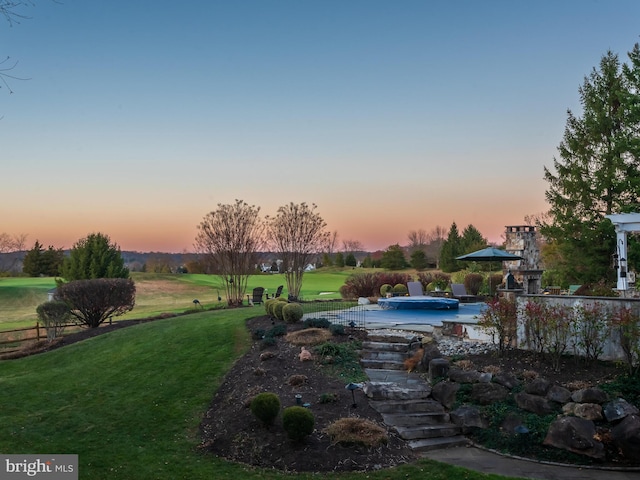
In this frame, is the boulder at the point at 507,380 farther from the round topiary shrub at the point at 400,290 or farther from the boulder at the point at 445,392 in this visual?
the round topiary shrub at the point at 400,290

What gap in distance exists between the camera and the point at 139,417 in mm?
8820

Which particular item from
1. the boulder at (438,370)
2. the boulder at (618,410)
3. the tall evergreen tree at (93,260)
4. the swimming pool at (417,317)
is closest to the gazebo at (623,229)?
the swimming pool at (417,317)

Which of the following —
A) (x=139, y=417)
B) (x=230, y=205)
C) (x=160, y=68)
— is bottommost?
(x=139, y=417)

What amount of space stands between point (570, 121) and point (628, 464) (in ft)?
68.4

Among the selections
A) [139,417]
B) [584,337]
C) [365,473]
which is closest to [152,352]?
[139,417]

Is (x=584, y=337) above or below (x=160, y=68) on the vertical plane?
below

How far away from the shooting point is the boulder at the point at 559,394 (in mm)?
7418

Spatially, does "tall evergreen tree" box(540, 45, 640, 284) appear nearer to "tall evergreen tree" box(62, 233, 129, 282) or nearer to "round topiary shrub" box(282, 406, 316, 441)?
A: "round topiary shrub" box(282, 406, 316, 441)

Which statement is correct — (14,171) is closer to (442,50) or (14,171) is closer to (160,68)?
(160,68)

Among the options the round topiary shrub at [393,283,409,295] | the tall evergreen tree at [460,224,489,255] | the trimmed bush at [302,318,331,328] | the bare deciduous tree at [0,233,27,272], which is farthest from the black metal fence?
the bare deciduous tree at [0,233,27,272]

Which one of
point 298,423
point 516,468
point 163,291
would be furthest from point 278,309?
point 163,291

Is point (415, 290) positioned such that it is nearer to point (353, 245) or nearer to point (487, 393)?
point (487, 393)

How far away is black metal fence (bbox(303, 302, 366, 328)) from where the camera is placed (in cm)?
1332

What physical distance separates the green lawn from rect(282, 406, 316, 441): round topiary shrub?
684 mm
